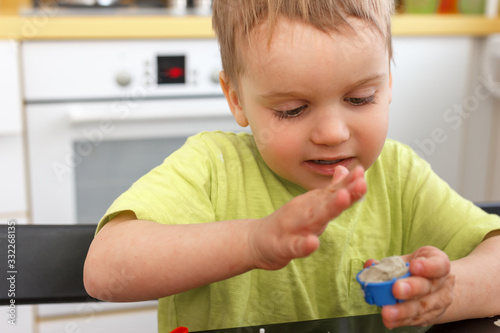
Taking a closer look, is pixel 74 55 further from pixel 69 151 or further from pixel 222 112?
pixel 222 112

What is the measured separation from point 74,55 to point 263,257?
1.15 metres

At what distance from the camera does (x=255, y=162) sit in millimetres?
808

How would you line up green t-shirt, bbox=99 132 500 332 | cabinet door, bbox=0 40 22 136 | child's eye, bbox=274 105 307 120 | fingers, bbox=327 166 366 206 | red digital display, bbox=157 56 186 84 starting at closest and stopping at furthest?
fingers, bbox=327 166 366 206 < child's eye, bbox=274 105 307 120 < green t-shirt, bbox=99 132 500 332 < cabinet door, bbox=0 40 22 136 < red digital display, bbox=157 56 186 84

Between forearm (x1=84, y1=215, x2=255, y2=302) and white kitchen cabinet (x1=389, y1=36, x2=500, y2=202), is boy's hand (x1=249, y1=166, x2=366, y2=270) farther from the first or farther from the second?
white kitchen cabinet (x1=389, y1=36, x2=500, y2=202)

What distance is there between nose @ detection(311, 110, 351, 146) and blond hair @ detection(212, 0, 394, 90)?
0.09 metres

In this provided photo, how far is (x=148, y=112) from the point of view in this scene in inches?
61.4

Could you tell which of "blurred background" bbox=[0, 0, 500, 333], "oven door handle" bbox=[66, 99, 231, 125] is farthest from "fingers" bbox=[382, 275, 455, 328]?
"oven door handle" bbox=[66, 99, 231, 125]

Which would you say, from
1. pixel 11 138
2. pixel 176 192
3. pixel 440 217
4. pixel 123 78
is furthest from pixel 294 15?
pixel 11 138

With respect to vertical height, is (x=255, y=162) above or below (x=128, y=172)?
above

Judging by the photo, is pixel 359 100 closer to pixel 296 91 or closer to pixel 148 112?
pixel 296 91

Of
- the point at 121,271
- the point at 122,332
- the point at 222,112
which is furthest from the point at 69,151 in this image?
the point at 121,271

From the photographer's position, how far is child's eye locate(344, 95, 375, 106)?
0.64m

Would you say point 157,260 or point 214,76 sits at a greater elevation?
point 214,76

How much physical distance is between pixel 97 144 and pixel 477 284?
1181 millimetres
